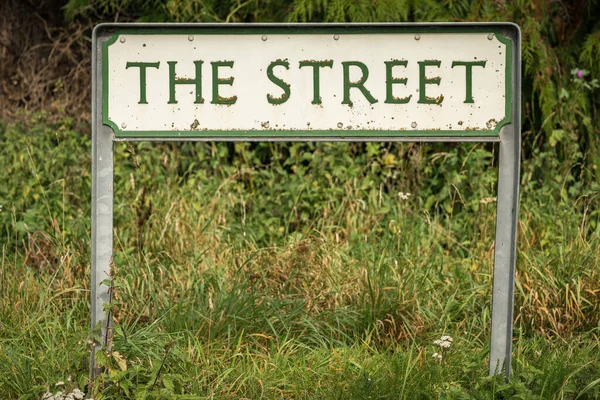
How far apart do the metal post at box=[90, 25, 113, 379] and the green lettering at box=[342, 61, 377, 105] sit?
79 centimetres

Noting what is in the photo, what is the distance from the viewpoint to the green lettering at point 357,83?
8.83 ft

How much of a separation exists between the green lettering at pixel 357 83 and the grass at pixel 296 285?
38.6 inches

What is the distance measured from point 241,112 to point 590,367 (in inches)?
62.2

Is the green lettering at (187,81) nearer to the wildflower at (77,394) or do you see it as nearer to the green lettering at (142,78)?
the green lettering at (142,78)

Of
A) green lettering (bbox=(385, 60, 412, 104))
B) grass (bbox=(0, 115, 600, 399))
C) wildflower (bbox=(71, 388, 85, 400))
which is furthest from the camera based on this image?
grass (bbox=(0, 115, 600, 399))

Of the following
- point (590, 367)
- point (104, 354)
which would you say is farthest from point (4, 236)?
point (590, 367)

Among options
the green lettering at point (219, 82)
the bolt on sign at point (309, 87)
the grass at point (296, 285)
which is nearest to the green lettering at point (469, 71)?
the bolt on sign at point (309, 87)

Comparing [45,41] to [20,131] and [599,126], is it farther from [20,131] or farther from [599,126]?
[599,126]

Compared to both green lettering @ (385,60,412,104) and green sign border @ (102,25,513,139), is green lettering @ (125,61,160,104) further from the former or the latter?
green lettering @ (385,60,412,104)

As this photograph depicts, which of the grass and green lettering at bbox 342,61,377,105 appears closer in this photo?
green lettering at bbox 342,61,377,105

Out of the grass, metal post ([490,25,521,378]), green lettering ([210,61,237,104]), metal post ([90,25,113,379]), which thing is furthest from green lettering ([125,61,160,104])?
metal post ([490,25,521,378])

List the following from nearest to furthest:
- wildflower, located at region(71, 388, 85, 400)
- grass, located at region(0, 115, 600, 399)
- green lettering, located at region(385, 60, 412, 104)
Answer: wildflower, located at region(71, 388, 85, 400) < green lettering, located at region(385, 60, 412, 104) < grass, located at region(0, 115, 600, 399)

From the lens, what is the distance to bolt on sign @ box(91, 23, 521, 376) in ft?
8.76

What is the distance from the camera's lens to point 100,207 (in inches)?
105
